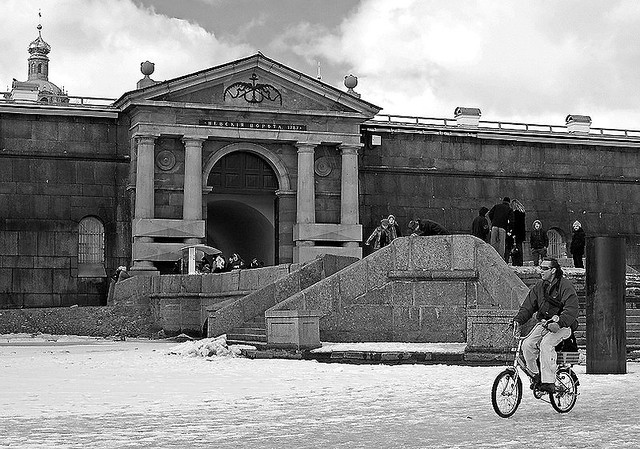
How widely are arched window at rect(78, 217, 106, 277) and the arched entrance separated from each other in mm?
4281

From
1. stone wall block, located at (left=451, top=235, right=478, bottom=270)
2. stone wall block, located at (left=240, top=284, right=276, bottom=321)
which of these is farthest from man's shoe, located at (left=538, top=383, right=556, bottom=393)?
stone wall block, located at (left=240, top=284, right=276, bottom=321)

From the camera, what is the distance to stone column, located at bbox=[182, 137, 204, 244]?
41531mm

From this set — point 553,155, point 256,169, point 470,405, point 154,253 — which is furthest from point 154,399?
point 553,155

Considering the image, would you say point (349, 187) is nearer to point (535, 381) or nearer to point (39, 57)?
point (535, 381)

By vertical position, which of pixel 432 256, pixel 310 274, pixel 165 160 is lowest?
pixel 310 274

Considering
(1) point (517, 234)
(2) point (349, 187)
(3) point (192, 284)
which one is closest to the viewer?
(1) point (517, 234)

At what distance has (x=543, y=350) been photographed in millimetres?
13883

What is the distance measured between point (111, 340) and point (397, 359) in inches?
505

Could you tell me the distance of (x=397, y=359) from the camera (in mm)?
21719

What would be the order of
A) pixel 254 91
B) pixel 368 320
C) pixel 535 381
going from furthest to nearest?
pixel 254 91
pixel 368 320
pixel 535 381

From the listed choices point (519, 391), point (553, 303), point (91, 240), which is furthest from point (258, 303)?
point (91, 240)

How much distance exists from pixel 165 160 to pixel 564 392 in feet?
98.4

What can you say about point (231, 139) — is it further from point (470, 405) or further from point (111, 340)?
point (470, 405)

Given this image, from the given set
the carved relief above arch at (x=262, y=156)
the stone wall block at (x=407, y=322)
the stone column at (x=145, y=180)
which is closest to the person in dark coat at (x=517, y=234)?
the stone wall block at (x=407, y=322)
